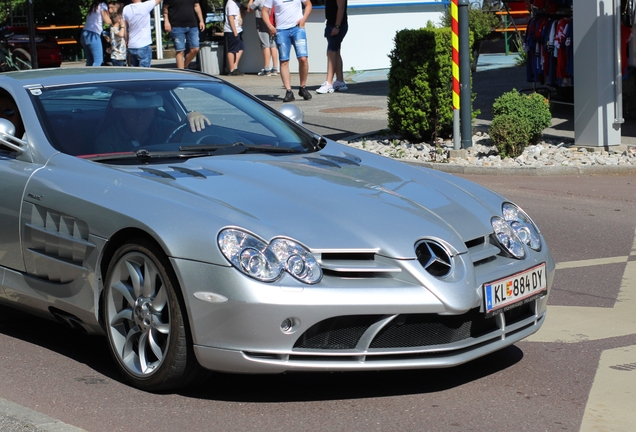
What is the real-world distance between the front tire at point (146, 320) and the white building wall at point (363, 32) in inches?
775

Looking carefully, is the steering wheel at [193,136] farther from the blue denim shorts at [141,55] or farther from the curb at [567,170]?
the blue denim shorts at [141,55]

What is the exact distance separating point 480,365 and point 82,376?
1.90 m

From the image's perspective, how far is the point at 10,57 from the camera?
2750 cm

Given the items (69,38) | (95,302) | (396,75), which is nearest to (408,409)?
(95,302)

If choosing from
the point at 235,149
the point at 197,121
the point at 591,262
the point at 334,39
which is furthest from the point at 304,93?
the point at 235,149

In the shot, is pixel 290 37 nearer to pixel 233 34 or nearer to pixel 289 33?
pixel 289 33

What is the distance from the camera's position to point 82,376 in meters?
4.84

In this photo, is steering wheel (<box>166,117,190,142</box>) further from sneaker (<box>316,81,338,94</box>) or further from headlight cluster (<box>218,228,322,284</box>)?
sneaker (<box>316,81,338,94</box>)

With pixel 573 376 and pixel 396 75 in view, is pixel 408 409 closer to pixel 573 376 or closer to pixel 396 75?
pixel 573 376

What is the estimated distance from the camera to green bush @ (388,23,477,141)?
41.8ft

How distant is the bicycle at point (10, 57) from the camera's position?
2731cm

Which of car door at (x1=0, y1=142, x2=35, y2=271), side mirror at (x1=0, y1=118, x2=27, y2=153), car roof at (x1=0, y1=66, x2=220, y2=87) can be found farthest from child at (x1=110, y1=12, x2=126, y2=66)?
car door at (x1=0, y1=142, x2=35, y2=271)

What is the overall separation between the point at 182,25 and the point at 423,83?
681 cm

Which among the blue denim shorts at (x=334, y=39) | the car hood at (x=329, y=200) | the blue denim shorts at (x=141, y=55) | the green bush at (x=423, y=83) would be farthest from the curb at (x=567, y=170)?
the blue denim shorts at (x=141, y=55)
